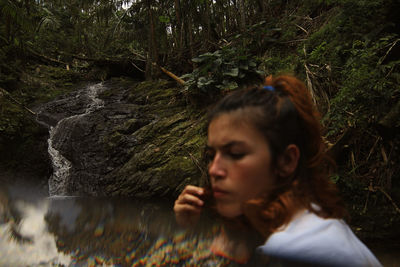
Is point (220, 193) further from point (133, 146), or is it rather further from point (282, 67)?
point (133, 146)

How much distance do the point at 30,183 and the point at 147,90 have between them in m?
4.02

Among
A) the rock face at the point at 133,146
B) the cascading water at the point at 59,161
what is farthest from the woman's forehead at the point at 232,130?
the cascading water at the point at 59,161

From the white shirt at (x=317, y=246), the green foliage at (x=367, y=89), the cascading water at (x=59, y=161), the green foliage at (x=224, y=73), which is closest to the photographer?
the white shirt at (x=317, y=246)

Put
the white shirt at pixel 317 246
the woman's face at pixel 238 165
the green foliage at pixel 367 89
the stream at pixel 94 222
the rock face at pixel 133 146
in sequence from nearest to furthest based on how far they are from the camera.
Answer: the white shirt at pixel 317 246 < the woman's face at pixel 238 165 < the stream at pixel 94 222 < the green foliage at pixel 367 89 < the rock face at pixel 133 146

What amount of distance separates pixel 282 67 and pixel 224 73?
3.53ft

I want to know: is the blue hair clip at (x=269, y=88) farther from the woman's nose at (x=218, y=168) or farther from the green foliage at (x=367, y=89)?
the green foliage at (x=367, y=89)

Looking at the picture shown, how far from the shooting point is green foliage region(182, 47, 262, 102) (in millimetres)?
5004

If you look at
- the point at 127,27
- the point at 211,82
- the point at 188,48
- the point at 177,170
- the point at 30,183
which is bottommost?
the point at 30,183

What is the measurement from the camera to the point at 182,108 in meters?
6.18

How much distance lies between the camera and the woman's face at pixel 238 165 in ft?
2.41

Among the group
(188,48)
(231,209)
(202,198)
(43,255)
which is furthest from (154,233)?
(188,48)

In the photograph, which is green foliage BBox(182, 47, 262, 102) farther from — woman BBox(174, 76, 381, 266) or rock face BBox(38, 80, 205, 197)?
woman BBox(174, 76, 381, 266)

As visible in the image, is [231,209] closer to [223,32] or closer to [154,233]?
[154,233]

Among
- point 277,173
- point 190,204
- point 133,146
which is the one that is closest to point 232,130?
point 277,173
